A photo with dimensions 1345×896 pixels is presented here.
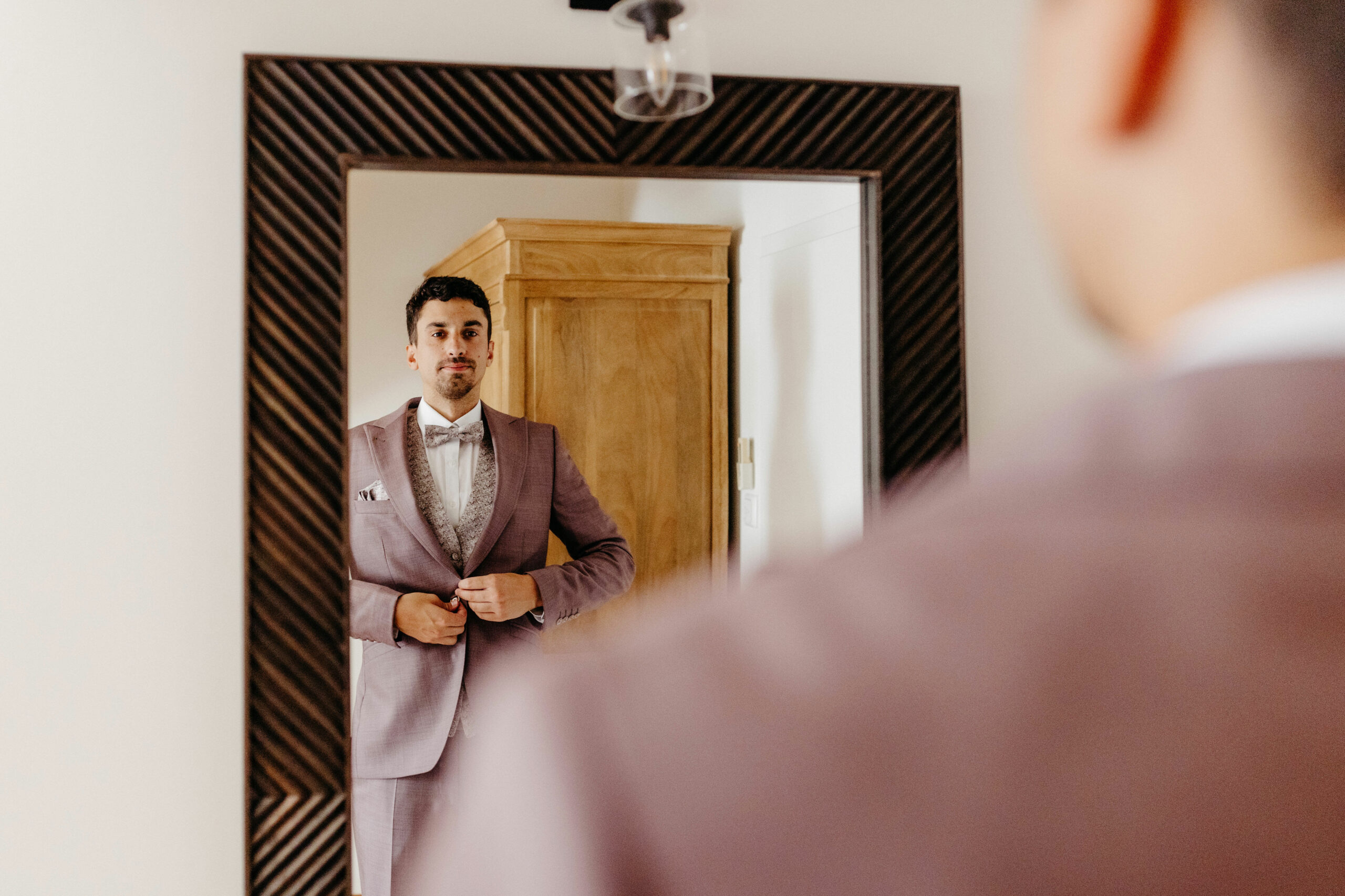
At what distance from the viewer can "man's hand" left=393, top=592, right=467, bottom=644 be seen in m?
0.89

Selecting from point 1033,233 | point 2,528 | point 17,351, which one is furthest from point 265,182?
point 1033,233

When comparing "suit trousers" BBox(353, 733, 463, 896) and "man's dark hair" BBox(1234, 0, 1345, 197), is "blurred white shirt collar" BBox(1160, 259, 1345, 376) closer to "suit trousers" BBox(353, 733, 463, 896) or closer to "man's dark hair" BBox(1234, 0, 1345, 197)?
"man's dark hair" BBox(1234, 0, 1345, 197)

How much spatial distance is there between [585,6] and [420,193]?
25cm

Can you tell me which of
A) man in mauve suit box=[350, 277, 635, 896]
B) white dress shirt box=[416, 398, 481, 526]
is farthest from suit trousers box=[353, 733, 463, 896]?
white dress shirt box=[416, 398, 481, 526]

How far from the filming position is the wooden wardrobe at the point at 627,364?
2.92 ft

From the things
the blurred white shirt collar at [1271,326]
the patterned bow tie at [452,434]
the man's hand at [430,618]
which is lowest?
the man's hand at [430,618]

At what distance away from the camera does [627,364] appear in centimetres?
91

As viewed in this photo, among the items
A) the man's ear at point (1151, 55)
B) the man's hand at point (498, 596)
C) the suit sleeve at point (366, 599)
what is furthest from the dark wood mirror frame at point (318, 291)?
the man's ear at point (1151, 55)

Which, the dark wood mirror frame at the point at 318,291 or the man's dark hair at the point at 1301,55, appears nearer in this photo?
the man's dark hair at the point at 1301,55

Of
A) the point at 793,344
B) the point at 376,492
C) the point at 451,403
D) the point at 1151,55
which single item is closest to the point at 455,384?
the point at 451,403

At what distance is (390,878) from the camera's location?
89cm

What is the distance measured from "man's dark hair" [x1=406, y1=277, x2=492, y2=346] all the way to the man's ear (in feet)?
2.48

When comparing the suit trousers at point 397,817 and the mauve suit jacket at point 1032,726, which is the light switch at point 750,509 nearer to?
the suit trousers at point 397,817

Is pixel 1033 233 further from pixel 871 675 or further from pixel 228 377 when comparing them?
pixel 871 675
